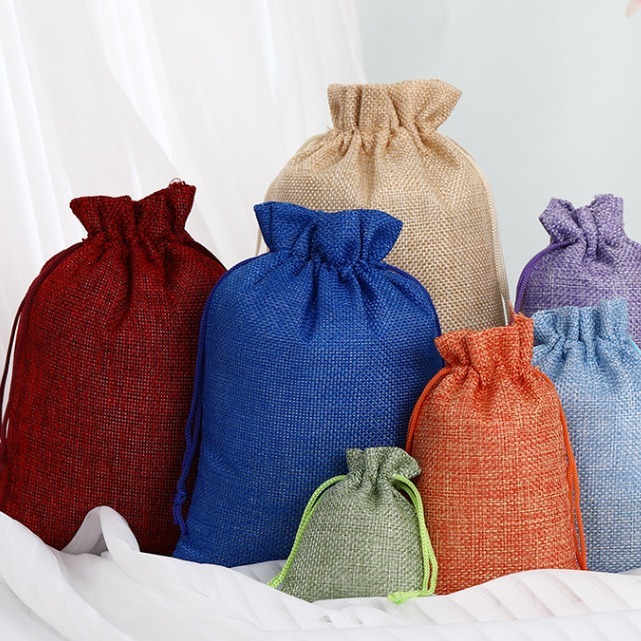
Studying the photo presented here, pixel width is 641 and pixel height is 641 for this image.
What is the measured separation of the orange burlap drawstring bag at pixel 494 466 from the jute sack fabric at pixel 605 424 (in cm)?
5

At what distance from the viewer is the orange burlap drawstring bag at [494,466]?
2.89 feet

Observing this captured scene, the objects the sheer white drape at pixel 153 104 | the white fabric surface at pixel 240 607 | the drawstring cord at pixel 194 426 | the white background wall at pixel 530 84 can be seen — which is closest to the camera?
the white fabric surface at pixel 240 607

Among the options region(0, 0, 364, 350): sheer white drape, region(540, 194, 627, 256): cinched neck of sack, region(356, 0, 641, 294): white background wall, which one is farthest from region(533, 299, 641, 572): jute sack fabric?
region(356, 0, 641, 294): white background wall

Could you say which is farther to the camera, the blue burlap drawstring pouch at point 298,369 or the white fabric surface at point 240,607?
the blue burlap drawstring pouch at point 298,369

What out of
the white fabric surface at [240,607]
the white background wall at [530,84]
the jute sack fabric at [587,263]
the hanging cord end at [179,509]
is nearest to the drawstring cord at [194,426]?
the hanging cord end at [179,509]

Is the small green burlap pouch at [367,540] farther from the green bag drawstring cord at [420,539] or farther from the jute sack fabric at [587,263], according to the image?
the jute sack fabric at [587,263]

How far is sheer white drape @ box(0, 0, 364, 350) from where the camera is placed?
1352 millimetres

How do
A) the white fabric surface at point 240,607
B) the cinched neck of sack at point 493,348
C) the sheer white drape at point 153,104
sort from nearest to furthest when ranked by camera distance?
the white fabric surface at point 240,607, the cinched neck of sack at point 493,348, the sheer white drape at point 153,104

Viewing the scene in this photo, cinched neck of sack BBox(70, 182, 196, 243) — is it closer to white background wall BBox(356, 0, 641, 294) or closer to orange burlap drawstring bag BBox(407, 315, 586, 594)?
orange burlap drawstring bag BBox(407, 315, 586, 594)

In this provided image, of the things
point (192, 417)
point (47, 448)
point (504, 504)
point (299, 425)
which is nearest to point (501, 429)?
point (504, 504)

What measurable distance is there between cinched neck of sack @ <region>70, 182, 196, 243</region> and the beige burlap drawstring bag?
0.40 feet

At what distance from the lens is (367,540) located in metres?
0.87

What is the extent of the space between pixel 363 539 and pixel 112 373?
0.32m

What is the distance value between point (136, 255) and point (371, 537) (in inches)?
15.3
